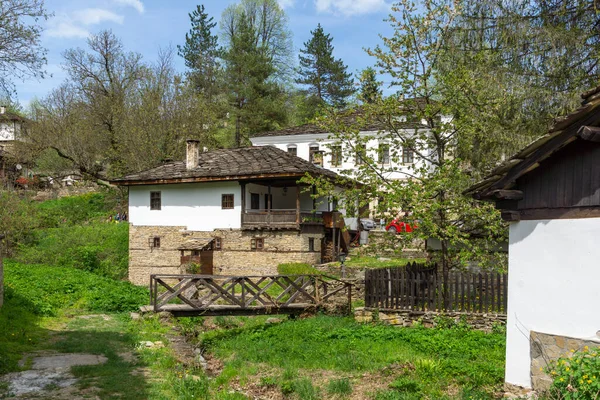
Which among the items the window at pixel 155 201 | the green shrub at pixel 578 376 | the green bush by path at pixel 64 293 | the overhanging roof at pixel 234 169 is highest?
the overhanging roof at pixel 234 169

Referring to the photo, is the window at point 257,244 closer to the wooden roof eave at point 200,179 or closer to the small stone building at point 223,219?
the small stone building at point 223,219

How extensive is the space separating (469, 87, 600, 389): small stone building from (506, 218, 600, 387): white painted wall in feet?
0.04

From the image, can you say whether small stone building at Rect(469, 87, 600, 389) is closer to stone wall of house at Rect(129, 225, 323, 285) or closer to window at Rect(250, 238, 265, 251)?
stone wall of house at Rect(129, 225, 323, 285)

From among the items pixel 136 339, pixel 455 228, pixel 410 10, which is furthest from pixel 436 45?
pixel 136 339

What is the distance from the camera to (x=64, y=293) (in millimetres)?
17859

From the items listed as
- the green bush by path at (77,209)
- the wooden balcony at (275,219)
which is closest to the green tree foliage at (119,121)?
the green bush by path at (77,209)

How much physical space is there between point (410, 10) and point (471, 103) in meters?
3.20

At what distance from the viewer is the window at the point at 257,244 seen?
24513mm

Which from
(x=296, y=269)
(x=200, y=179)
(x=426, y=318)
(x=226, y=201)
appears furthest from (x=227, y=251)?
(x=426, y=318)

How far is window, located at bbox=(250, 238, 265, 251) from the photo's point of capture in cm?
2451

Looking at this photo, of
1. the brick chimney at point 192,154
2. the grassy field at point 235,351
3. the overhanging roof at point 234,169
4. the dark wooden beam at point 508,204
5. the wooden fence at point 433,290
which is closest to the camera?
the dark wooden beam at point 508,204

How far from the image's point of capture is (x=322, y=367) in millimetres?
10008

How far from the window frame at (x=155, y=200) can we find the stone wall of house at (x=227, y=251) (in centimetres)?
100

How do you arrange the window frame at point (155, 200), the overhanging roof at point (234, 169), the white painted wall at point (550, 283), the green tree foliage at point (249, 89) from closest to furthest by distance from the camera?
the white painted wall at point (550, 283) < the overhanging roof at point (234, 169) < the window frame at point (155, 200) < the green tree foliage at point (249, 89)
